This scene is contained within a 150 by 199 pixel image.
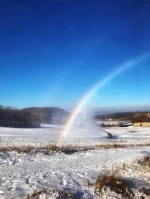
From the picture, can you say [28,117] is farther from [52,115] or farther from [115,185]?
[115,185]

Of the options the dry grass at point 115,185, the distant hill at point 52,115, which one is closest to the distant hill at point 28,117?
the distant hill at point 52,115

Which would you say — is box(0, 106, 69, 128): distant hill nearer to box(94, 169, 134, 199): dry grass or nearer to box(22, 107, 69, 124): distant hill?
box(22, 107, 69, 124): distant hill

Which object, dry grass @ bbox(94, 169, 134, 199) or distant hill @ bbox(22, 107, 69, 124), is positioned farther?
distant hill @ bbox(22, 107, 69, 124)

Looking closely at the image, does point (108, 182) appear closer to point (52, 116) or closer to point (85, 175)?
point (85, 175)

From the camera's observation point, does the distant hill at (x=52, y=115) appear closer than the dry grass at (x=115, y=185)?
No

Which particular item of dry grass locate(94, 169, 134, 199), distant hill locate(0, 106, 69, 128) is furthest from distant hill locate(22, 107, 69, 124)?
dry grass locate(94, 169, 134, 199)

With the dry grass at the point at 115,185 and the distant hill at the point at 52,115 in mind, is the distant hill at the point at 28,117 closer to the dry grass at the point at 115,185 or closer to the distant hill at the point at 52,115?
the distant hill at the point at 52,115

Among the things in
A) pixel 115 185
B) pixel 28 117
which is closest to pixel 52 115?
pixel 28 117

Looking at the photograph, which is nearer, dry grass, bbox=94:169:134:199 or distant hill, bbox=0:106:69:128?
dry grass, bbox=94:169:134:199
